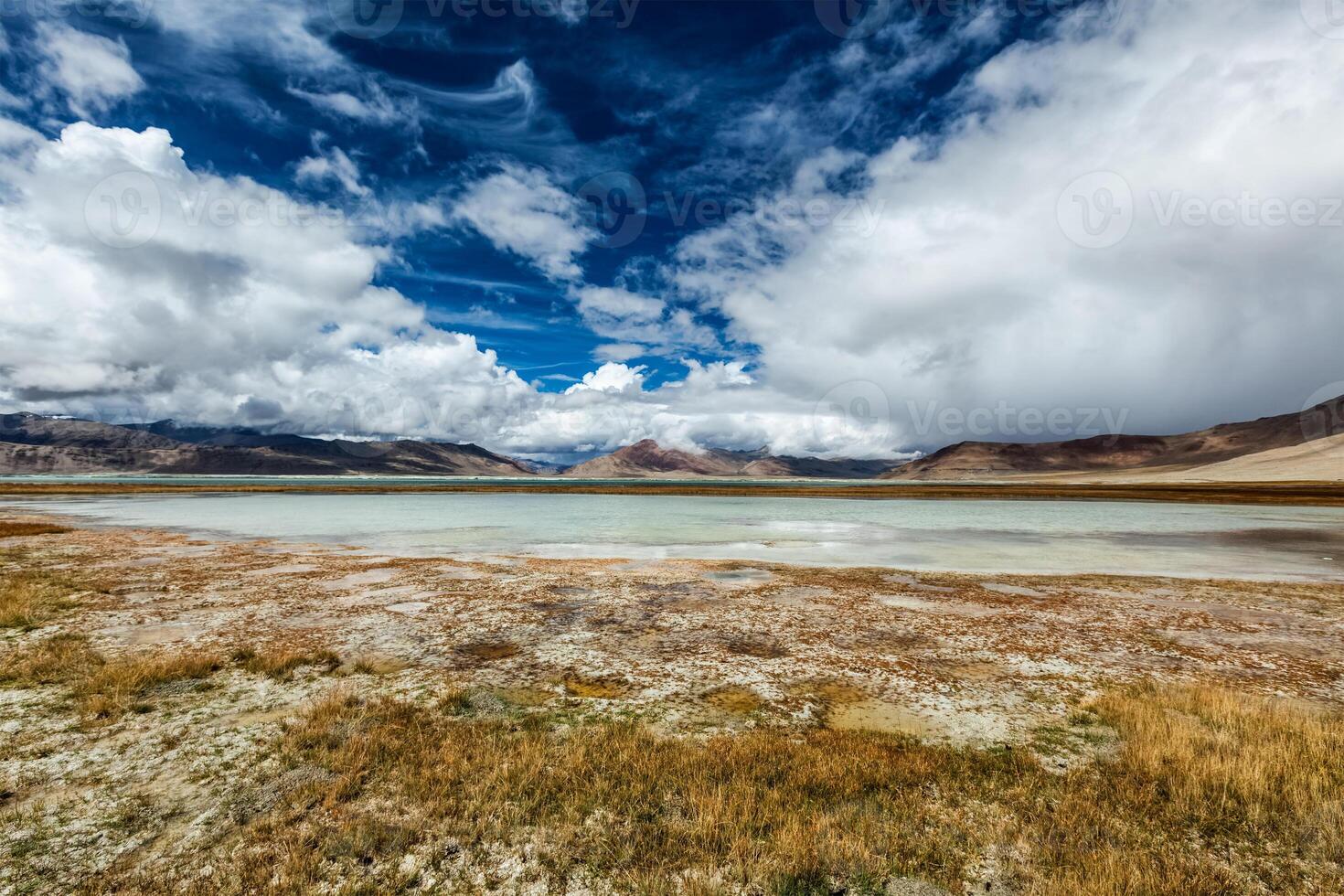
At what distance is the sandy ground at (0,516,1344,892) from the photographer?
23.5 ft

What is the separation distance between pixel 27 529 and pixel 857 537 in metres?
55.2

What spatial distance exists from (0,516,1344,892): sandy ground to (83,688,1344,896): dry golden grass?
3.46ft

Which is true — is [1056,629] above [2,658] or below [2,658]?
below

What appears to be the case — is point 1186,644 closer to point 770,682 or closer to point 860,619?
point 860,619

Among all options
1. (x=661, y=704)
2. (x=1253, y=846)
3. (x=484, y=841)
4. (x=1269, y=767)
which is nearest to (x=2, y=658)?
(x=484, y=841)

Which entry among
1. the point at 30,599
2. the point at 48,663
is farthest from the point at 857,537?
the point at 30,599

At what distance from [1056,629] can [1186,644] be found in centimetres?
247

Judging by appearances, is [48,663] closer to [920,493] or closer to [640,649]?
[640,649]

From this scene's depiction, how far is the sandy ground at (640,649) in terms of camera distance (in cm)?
717

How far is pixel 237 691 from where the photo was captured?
30.8ft

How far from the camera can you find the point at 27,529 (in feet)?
118

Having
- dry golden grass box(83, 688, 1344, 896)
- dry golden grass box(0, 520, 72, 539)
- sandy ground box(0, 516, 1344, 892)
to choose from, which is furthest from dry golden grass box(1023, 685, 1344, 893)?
dry golden grass box(0, 520, 72, 539)

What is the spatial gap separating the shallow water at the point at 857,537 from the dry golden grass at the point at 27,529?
215 inches

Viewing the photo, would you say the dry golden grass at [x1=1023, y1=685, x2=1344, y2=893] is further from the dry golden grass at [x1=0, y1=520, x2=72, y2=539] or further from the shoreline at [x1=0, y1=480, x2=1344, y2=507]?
the shoreline at [x1=0, y1=480, x2=1344, y2=507]
